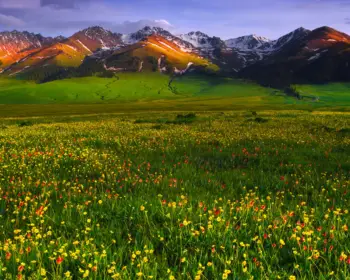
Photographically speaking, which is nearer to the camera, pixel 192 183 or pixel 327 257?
pixel 327 257

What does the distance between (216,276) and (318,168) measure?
7391mm

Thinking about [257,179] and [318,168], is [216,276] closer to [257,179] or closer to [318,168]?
[257,179]

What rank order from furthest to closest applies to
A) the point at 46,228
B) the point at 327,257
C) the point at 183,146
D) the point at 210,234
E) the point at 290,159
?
1. the point at 183,146
2. the point at 290,159
3. the point at 46,228
4. the point at 210,234
5. the point at 327,257

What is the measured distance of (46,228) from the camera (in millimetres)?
4918

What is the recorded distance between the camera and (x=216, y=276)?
3592 mm

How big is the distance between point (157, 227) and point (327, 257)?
2.38 m

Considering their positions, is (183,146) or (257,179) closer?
(257,179)

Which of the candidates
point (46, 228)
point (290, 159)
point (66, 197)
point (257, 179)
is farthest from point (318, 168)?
point (46, 228)

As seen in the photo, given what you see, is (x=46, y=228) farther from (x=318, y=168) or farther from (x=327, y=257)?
(x=318, y=168)

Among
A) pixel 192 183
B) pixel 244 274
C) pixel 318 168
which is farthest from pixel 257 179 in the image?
pixel 244 274

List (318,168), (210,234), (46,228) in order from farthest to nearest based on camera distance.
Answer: (318,168) < (46,228) < (210,234)

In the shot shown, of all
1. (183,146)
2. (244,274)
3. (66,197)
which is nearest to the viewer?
(244,274)

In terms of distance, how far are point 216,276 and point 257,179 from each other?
5.13 metres

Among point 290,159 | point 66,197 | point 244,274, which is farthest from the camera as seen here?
point 290,159
